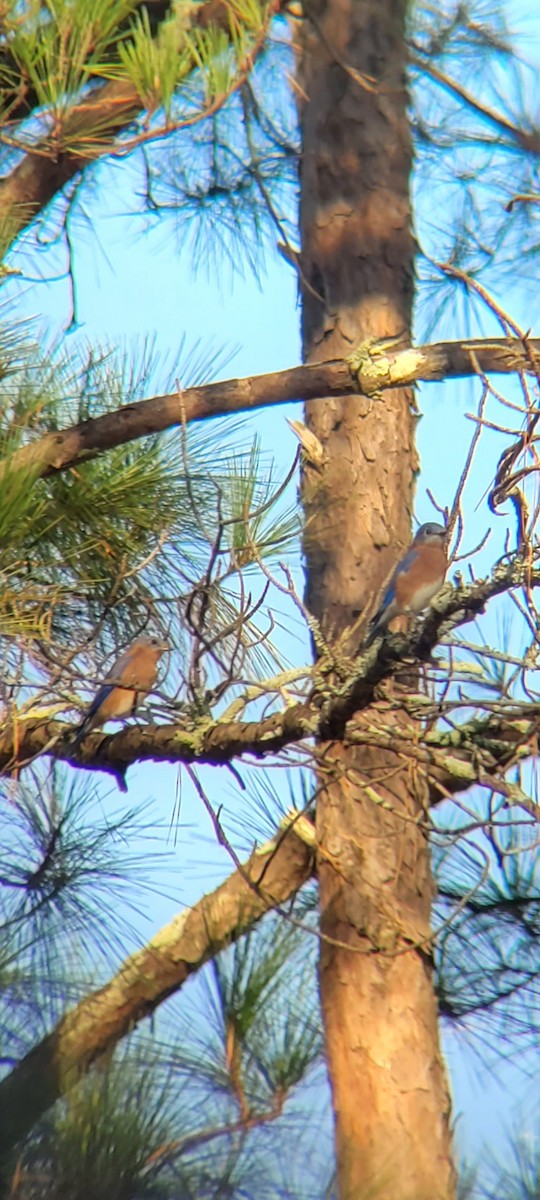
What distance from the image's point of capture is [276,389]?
2.41m

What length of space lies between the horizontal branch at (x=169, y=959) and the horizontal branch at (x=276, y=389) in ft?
2.41

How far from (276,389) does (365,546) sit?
0.71 m

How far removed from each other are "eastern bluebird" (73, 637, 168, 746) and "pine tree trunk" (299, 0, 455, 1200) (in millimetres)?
381

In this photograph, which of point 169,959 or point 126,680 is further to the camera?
point 169,959

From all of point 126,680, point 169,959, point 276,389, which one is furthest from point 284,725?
point 169,959

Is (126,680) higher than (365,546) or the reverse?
the reverse

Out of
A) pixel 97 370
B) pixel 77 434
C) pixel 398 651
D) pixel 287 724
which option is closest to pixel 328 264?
pixel 97 370

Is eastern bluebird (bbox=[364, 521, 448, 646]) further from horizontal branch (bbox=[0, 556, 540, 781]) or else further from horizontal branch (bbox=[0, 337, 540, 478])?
horizontal branch (bbox=[0, 337, 540, 478])

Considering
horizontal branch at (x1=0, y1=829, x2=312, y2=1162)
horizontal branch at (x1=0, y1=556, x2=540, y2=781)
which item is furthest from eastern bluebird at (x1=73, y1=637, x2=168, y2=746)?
horizontal branch at (x1=0, y1=829, x2=312, y2=1162)

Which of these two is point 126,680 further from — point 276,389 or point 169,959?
point 169,959

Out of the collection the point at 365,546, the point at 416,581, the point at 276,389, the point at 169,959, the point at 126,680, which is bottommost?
the point at 169,959

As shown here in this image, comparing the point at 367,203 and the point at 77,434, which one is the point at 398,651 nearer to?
the point at 77,434

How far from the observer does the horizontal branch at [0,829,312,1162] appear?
7.70 feet

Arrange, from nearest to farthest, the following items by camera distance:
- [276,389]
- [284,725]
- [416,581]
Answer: [284,725], [416,581], [276,389]
